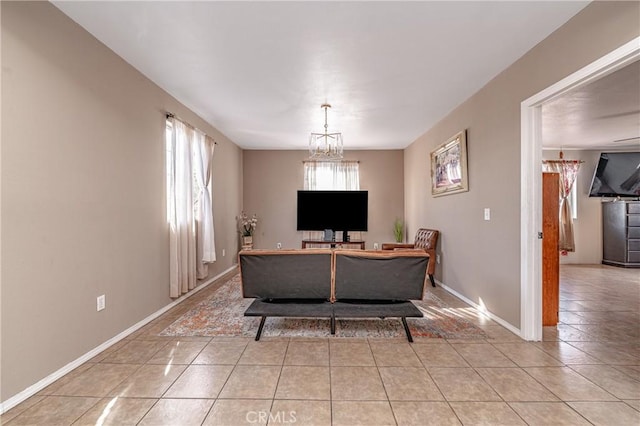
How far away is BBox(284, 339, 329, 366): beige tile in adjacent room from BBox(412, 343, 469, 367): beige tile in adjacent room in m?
0.77

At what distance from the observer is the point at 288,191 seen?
7059 millimetres

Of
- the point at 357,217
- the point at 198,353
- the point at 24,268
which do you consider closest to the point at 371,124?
the point at 357,217

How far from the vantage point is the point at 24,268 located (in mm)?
1934

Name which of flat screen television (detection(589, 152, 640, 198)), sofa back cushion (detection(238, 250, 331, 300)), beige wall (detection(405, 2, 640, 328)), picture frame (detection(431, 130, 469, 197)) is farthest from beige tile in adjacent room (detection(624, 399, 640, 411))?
flat screen television (detection(589, 152, 640, 198))

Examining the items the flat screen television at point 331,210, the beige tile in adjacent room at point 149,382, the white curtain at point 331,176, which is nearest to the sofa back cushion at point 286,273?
the beige tile in adjacent room at point 149,382

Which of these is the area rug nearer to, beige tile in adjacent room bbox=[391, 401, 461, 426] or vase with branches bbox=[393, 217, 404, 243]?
beige tile in adjacent room bbox=[391, 401, 461, 426]

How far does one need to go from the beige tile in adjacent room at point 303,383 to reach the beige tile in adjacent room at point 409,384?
41cm

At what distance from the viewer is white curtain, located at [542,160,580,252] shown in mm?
6531

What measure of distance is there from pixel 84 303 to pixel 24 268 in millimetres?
595

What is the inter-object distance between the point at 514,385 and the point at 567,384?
14.4 inches

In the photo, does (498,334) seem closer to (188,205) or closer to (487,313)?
(487,313)

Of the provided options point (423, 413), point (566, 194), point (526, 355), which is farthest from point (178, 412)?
point (566, 194)

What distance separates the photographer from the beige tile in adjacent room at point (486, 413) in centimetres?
171

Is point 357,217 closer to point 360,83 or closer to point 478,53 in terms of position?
point 360,83
